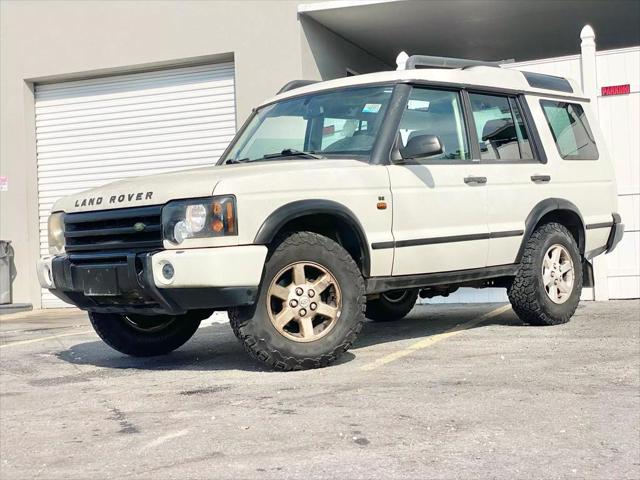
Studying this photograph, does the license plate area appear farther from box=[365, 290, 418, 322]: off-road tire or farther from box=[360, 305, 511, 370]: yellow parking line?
box=[365, 290, 418, 322]: off-road tire

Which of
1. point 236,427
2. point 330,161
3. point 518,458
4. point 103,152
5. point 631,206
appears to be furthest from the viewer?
point 103,152

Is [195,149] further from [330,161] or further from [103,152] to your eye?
[330,161]

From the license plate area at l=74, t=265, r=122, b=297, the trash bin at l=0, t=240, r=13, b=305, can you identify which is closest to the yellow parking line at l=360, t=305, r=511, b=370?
the license plate area at l=74, t=265, r=122, b=297

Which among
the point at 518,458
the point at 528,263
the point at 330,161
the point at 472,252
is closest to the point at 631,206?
the point at 528,263

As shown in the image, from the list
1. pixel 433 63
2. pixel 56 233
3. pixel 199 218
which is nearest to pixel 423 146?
pixel 433 63

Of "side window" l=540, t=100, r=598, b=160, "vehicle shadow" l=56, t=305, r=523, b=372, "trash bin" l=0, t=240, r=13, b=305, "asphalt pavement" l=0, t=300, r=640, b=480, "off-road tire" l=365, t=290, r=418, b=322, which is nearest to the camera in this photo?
"asphalt pavement" l=0, t=300, r=640, b=480

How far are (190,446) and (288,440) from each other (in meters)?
0.43

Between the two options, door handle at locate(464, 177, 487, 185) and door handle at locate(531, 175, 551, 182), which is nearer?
door handle at locate(464, 177, 487, 185)

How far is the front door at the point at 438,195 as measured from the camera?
6.18 m

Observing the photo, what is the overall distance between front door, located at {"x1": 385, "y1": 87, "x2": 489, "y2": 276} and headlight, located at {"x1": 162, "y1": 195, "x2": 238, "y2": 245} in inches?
51.4

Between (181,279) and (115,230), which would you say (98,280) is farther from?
(181,279)

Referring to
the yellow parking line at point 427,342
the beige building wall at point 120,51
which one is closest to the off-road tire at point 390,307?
the yellow parking line at point 427,342

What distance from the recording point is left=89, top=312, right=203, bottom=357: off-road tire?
→ 6.60 meters

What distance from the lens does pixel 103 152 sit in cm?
1431
